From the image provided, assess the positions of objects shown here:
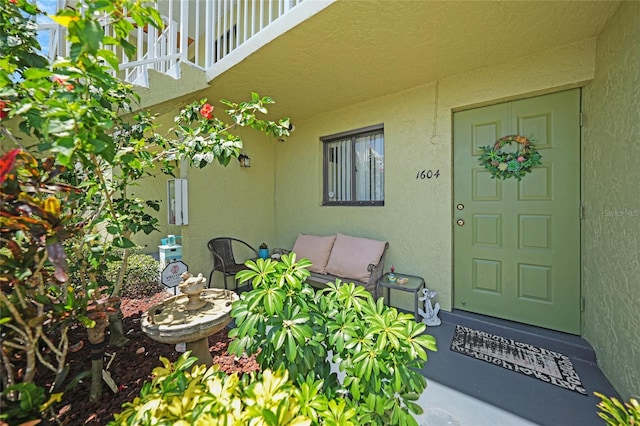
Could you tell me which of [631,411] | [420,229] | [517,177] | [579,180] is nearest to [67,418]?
[631,411]

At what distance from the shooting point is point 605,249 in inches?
78.8

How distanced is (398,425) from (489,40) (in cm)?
294

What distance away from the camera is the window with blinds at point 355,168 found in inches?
140

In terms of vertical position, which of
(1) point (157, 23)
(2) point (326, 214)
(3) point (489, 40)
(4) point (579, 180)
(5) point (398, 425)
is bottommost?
(5) point (398, 425)

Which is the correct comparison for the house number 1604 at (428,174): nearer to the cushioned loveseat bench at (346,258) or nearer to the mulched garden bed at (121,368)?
the cushioned loveseat bench at (346,258)

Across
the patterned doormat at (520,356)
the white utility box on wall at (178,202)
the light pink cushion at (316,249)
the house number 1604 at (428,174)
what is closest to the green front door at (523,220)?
the house number 1604 at (428,174)

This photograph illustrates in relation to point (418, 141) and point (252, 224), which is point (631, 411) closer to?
point (418, 141)

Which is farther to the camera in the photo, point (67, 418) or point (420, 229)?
point (420, 229)

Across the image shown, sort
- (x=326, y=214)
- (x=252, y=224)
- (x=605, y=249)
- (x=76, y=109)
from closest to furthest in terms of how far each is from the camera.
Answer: (x=76, y=109), (x=605, y=249), (x=326, y=214), (x=252, y=224)

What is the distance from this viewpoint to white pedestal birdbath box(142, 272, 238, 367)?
165 cm

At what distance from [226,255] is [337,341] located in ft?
10.0

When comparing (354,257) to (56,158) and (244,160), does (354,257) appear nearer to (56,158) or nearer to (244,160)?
(244,160)

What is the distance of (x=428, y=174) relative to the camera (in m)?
3.06

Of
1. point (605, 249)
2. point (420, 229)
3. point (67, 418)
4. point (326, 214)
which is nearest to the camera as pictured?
point (67, 418)
